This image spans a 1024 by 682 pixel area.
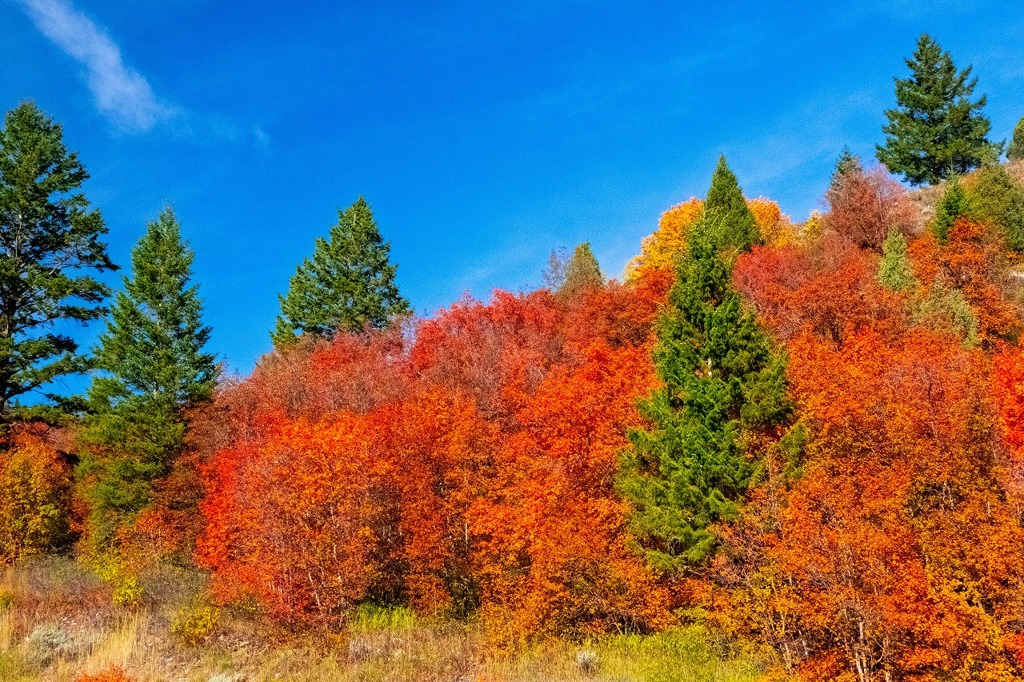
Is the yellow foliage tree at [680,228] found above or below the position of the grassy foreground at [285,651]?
above

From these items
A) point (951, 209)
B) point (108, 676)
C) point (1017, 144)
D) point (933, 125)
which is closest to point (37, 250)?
point (108, 676)

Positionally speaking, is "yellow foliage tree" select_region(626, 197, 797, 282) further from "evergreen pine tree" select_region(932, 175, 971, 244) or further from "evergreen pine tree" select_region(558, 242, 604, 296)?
"evergreen pine tree" select_region(932, 175, 971, 244)

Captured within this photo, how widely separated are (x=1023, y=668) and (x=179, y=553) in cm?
3500

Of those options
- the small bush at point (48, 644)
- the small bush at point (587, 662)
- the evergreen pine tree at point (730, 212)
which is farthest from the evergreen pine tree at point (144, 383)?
the evergreen pine tree at point (730, 212)

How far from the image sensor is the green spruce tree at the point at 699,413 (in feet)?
71.5

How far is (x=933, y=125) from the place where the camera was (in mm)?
62906

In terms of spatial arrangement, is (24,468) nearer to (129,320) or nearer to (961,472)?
(129,320)

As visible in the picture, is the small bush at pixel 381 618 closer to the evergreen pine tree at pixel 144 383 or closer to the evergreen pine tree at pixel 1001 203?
the evergreen pine tree at pixel 144 383

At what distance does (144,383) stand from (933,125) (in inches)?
2943

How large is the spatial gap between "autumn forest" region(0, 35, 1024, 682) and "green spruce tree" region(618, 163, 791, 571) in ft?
0.37

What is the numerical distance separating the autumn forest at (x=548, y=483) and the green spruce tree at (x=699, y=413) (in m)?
0.11

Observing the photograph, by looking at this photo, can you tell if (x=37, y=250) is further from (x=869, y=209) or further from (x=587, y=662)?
(x=869, y=209)

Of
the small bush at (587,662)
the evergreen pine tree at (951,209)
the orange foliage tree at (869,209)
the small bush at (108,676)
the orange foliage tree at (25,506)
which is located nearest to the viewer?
the small bush at (108,676)

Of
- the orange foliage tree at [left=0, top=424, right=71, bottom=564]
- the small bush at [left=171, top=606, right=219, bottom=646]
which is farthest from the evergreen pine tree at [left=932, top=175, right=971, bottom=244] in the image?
the orange foliage tree at [left=0, top=424, right=71, bottom=564]
